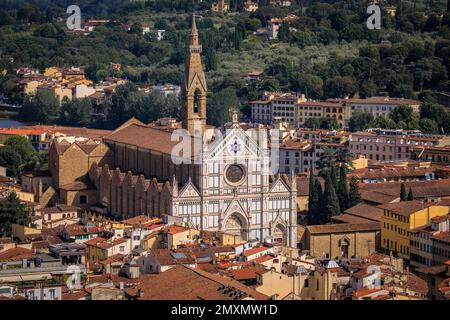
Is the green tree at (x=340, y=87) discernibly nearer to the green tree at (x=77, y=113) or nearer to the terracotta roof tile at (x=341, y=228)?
the green tree at (x=77, y=113)

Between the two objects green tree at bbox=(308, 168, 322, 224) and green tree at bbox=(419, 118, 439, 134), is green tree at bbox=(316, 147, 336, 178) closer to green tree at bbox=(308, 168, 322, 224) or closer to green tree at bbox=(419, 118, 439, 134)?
green tree at bbox=(308, 168, 322, 224)

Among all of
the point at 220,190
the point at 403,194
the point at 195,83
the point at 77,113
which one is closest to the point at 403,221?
the point at 403,194

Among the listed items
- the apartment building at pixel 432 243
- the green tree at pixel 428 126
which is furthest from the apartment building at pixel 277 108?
the apartment building at pixel 432 243

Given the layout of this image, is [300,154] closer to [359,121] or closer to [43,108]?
[359,121]

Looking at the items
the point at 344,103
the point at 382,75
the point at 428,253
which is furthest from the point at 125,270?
the point at 382,75

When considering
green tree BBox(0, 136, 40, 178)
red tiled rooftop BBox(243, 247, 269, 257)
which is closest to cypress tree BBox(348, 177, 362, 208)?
red tiled rooftop BBox(243, 247, 269, 257)
